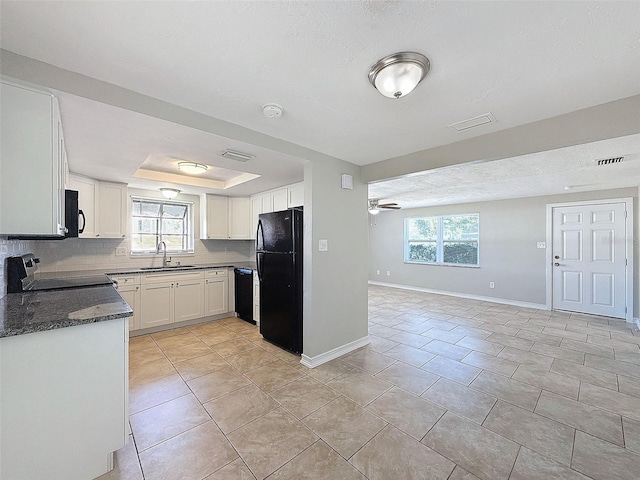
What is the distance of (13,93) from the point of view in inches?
57.1

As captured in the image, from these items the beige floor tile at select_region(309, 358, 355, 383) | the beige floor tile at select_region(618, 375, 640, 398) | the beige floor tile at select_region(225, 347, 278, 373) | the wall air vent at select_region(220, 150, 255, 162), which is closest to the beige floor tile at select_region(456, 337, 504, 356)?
the beige floor tile at select_region(618, 375, 640, 398)

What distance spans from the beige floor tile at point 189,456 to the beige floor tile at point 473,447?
52.5 inches

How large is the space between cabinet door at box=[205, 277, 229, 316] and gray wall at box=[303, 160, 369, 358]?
85.5 inches

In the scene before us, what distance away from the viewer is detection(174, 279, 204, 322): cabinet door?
408 cm

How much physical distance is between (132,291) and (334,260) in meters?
2.83

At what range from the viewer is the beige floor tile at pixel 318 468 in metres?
1.53

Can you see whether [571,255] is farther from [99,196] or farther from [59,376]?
[99,196]

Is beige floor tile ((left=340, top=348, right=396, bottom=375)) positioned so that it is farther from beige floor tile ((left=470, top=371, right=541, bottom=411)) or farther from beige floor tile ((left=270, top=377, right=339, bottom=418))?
A: beige floor tile ((left=470, top=371, right=541, bottom=411))

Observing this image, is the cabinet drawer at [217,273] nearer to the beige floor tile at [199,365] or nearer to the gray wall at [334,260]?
the beige floor tile at [199,365]

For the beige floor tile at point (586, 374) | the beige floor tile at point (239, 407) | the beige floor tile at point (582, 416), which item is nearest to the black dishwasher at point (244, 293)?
the beige floor tile at point (239, 407)

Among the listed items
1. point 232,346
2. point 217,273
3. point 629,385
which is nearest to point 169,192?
point 217,273

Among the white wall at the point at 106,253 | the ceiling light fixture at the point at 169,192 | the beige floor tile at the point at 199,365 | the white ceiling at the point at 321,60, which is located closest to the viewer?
the white ceiling at the point at 321,60

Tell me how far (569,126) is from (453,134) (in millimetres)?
788

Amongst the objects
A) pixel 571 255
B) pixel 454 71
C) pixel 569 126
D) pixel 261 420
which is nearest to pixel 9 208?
pixel 261 420
